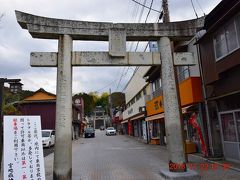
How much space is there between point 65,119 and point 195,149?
10.3 metres

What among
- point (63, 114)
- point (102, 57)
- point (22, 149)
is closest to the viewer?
point (22, 149)

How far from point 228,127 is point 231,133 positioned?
38 centimetres

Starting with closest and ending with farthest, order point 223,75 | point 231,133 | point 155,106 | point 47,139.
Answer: point 223,75 → point 231,133 → point 155,106 → point 47,139

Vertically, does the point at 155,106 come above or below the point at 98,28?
below

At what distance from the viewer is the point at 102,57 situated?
10586 mm

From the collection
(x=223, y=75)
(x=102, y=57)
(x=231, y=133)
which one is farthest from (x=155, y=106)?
(x=102, y=57)

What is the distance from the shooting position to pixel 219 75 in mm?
12789

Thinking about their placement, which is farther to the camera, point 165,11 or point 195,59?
point 195,59

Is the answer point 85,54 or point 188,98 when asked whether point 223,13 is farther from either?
point 85,54

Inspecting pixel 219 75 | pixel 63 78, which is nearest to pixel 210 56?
pixel 219 75

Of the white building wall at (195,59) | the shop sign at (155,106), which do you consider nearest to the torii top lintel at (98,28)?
the white building wall at (195,59)

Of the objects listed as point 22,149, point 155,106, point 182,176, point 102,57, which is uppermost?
point 102,57

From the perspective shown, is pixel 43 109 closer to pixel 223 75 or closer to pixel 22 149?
pixel 223 75

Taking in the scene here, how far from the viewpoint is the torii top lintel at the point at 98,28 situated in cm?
1005
